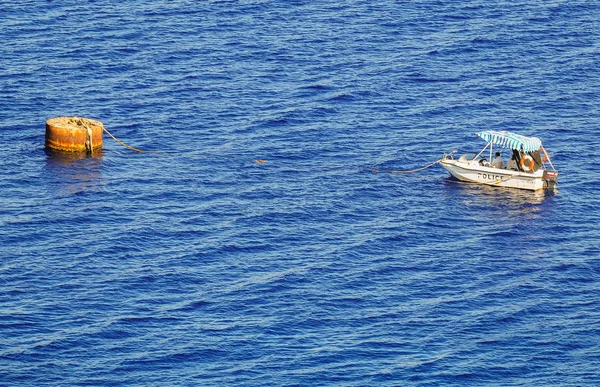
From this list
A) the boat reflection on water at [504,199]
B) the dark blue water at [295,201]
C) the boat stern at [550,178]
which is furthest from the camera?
the boat stern at [550,178]

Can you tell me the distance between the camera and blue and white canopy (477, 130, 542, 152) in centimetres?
10125

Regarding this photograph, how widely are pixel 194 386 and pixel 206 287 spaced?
11.8 meters

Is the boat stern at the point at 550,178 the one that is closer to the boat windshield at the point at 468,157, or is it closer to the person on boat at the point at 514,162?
the person on boat at the point at 514,162

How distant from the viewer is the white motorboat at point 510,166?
101 m

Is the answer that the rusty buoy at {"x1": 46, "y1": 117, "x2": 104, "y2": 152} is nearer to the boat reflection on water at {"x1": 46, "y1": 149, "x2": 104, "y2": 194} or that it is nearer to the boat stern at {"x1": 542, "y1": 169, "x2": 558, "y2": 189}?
the boat reflection on water at {"x1": 46, "y1": 149, "x2": 104, "y2": 194}

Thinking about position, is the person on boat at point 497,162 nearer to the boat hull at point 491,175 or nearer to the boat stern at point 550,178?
the boat hull at point 491,175

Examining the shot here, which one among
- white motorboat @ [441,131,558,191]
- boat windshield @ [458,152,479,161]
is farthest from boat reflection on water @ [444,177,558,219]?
boat windshield @ [458,152,479,161]

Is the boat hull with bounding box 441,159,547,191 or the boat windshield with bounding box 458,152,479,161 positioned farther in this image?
the boat windshield with bounding box 458,152,479,161

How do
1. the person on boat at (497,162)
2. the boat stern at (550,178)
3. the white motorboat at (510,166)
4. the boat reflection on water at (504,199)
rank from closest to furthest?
the boat reflection on water at (504,199) < the boat stern at (550,178) < the white motorboat at (510,166) < the person on boat at (497,162)

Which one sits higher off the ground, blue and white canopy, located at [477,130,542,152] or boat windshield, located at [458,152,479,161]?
blue and white canopy, located at [477,130,542,152]

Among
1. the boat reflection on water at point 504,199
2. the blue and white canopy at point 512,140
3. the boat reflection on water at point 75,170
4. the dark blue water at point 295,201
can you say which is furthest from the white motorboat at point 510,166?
the boat reflection on water at point 75,170

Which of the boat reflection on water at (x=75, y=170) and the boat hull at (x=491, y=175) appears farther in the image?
the boat hull at (x=491, y=175)

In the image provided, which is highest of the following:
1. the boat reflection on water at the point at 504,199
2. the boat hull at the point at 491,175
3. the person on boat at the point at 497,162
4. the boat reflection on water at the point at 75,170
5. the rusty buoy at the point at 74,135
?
the rusty buoy at the point at 74,135

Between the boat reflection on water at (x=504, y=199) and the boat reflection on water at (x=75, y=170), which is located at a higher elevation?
the boat reflection on water at (x=75, y=170)
